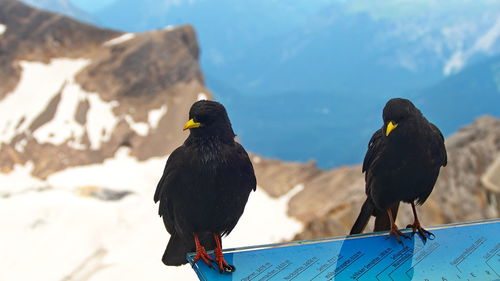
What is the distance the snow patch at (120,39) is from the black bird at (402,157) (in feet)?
103

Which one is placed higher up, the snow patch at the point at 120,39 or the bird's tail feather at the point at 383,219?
the snow patch at the point at 120,39

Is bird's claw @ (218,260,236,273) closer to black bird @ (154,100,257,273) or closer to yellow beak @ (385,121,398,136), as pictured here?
black bird @ (154,100,257,273)

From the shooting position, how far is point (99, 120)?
29.3 m

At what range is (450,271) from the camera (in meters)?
4.16

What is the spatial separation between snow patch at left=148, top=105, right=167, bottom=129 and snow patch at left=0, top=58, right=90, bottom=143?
226 inches

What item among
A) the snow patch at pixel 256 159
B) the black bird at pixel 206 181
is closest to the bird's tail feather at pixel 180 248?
the black bird at pixel 206 181

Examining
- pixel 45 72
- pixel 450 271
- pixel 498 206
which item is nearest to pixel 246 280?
pixel 450 271

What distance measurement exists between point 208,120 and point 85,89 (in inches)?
1148

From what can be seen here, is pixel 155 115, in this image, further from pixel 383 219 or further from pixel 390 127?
pixel 390 127

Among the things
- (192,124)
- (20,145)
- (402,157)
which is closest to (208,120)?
(192,124)

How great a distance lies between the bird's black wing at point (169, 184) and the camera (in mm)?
3852

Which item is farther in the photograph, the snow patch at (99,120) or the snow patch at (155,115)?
the snow patch at (155,115)

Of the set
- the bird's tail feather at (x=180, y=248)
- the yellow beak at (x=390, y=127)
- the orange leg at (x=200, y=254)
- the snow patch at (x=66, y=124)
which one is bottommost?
the orange leg at (x=200, y=254)

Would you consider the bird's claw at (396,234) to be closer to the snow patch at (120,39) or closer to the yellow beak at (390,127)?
the yellow beak at (390,127)
